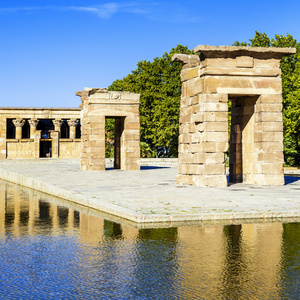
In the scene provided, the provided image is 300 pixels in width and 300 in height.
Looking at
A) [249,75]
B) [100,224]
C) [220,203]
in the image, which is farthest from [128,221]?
[249,75]

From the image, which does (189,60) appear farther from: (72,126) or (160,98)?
(72,126)

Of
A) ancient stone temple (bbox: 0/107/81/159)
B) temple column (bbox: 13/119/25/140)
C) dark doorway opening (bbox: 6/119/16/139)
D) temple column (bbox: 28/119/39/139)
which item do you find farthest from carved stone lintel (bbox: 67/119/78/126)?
dark doorway opening (bbox: 6/119/16/139)

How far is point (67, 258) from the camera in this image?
23.6 ft

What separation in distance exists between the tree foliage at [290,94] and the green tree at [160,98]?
29.3 ft

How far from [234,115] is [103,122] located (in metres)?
13.5

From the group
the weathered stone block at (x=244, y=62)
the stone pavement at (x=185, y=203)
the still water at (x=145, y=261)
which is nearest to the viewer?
the still water at (x=145, y=261)

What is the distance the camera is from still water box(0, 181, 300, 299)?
5621 mm

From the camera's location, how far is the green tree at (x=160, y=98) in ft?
167

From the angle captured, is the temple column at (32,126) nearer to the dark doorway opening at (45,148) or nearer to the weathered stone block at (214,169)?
the dark doorway opening at (45,148)

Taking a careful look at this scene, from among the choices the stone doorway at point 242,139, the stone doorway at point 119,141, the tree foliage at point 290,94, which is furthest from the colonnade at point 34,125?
the stone doorway at point 242,139

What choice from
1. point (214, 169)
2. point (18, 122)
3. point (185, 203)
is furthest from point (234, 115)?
point (18, 122)

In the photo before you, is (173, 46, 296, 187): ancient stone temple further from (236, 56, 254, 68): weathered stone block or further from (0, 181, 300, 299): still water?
(0, 181, 300, 299): still water

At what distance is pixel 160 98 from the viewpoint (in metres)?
53.3

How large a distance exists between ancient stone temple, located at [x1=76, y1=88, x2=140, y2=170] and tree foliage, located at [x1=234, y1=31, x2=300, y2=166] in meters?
11.8
